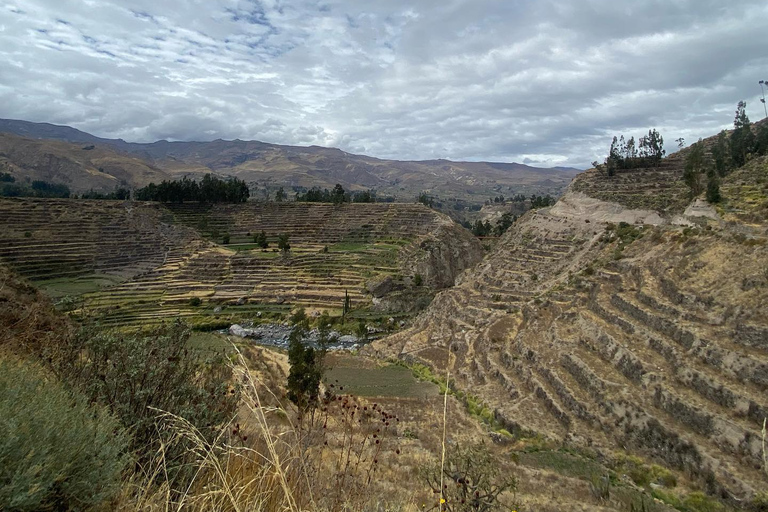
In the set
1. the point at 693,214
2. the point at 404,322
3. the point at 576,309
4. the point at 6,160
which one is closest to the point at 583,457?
the point at 576,309

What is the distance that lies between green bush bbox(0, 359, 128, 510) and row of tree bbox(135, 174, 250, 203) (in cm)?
9506

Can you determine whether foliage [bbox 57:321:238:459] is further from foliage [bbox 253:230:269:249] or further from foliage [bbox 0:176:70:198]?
foliage [bbox 0:176:70:198]

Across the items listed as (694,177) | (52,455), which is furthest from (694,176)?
(52,455)

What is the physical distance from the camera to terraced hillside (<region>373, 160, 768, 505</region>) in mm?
13758

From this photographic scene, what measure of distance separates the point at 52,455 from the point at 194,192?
97804 mm

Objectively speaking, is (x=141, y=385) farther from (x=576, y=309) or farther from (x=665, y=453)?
(x=576, y=309)

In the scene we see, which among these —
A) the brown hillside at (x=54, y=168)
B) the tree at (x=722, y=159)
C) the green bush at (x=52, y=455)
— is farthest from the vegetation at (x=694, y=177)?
the brown hillside at (x=54, y=168)

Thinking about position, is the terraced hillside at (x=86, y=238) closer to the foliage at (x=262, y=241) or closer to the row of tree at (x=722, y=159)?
the foliage at (x=262, y=241)

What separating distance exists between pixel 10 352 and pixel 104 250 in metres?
75.1

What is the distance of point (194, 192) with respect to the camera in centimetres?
9112

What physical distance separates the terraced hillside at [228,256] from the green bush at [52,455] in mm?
52158

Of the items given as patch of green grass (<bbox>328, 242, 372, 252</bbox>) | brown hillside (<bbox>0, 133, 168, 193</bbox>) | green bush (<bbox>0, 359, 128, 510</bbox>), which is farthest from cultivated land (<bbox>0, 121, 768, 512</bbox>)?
brown hillside (<bbox>0, 133, 168, 193</bbox>)

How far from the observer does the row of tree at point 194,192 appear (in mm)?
89250

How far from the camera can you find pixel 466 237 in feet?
265
